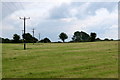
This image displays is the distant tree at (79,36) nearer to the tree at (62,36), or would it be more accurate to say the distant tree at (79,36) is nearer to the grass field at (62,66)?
the tree at (62,36)

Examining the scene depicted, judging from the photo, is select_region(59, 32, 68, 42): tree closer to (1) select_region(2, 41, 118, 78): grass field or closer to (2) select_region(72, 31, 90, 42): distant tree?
(2) select_region(72, 31, 90, 42): distant tree

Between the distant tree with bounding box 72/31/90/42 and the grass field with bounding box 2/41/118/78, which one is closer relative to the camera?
the grass field with bounding box 2/41/118/78

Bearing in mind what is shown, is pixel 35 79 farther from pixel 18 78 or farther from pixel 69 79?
pixel 69 79

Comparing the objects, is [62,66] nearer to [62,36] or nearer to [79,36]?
[62,36]

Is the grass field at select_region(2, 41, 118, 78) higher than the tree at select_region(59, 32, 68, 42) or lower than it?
lower

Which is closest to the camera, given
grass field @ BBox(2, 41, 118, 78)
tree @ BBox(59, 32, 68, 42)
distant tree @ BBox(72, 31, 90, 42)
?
grass field @ BBox(2, 41, 118, 78)

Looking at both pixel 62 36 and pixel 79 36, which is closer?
pixel 62 36

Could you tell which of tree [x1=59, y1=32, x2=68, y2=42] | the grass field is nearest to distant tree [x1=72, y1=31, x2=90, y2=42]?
tree [x1=59, y1=32, x2=68, y2=42]

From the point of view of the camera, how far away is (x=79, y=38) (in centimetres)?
14600

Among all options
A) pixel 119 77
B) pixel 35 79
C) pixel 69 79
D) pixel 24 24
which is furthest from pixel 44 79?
pixel 24 24

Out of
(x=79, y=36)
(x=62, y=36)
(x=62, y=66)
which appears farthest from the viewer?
(x=79, y=36)

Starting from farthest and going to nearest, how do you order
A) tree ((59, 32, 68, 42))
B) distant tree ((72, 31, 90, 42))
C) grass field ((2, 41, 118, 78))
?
distant tree ((72, 31, 90, 42)) → tree ((59, 32, 68, 42)) → grass field ((2, 41, 118, 78))

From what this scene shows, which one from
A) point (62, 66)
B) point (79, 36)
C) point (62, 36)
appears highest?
point (79, 36)

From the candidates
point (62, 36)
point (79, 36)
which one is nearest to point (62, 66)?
point (62, 36)
